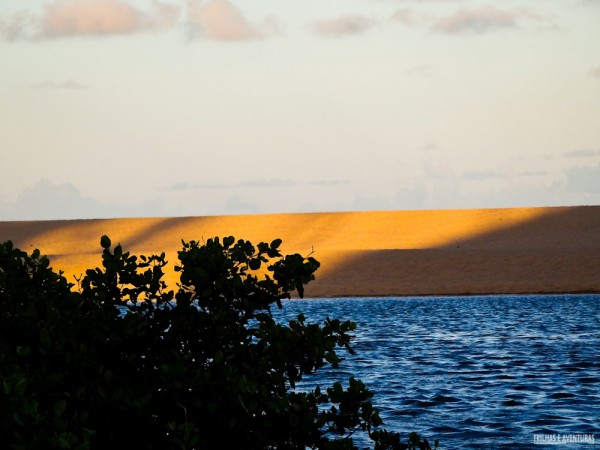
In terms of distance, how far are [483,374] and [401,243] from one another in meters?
71.1

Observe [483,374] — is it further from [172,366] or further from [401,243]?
[401,243]

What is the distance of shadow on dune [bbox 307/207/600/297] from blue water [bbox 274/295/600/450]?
865 inches

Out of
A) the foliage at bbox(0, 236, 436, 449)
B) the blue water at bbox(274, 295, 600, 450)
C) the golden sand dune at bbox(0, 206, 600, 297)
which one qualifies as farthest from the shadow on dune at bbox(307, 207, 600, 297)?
the foliage at bbox(0, 236, 436, 449)

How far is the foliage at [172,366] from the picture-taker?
6348 mm

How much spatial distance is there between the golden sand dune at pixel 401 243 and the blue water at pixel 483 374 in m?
23.7

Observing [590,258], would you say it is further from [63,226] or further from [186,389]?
[186,389]

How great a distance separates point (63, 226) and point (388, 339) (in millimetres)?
82882

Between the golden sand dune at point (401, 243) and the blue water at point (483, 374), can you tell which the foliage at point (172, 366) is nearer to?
the blue water at point (483, 374)

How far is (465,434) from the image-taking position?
1584cm

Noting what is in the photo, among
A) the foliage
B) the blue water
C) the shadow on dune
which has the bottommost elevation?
the blue water

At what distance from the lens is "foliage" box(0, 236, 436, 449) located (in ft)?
20.8

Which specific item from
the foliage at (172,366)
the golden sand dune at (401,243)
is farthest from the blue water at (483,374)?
the golden sand dune at (401,243)

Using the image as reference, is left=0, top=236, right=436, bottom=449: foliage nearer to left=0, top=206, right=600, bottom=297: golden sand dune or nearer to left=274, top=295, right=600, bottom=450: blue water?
left=274, top=295, right=600, bottom=450: blue water

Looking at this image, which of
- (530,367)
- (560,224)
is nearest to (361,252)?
(560,224)
